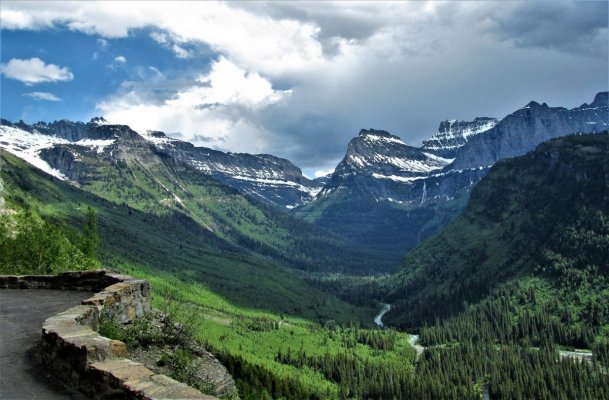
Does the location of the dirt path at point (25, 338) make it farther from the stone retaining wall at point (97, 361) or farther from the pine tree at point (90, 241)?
the pine tree at point (90, 241)

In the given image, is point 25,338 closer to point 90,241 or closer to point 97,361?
point 97,361

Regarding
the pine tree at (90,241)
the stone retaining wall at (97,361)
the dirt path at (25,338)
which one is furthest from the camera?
the pine tree at (90,241)

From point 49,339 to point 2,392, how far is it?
293 centimetres

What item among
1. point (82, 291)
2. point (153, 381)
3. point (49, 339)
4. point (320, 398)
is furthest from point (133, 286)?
point (320, 398)

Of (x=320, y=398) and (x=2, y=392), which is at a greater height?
(x=2, y=392)

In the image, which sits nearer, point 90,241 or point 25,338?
point 25,338

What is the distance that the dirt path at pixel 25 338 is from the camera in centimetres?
2020

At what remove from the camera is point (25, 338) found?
1053 inches

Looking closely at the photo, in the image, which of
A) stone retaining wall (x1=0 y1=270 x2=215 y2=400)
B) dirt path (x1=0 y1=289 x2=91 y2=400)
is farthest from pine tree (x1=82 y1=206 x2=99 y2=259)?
stone retaining wall (x1=0 y1=270 x2=215 y2=400)

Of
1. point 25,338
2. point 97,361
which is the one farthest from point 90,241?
point 97,361

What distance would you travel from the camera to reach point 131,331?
27.6 meters

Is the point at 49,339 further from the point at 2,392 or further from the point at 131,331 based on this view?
the point at 131,331

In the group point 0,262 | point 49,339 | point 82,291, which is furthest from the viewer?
point 0,262

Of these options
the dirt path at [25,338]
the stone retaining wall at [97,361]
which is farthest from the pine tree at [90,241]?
the stone retaining wall at [97,361]
